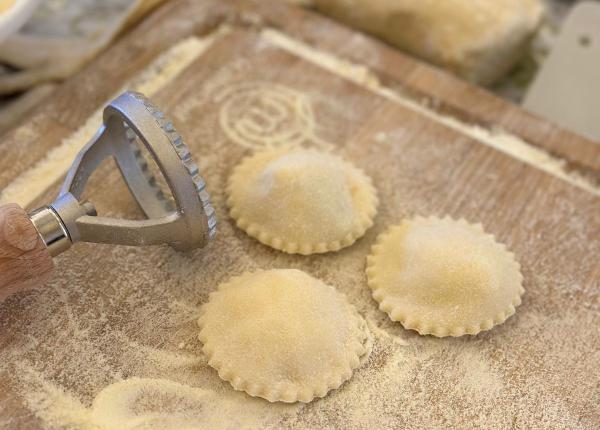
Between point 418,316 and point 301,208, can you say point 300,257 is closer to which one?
point 301,208

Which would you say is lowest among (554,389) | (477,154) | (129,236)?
(554,389)

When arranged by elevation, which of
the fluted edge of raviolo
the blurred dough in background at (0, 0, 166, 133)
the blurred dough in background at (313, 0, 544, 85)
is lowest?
the fluted edge of raviolo

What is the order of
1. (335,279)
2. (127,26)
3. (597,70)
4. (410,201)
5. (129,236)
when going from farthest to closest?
1. (597,70)
2. (127,26)
3. (410,201)
4. (335,279)
5. (129,236)


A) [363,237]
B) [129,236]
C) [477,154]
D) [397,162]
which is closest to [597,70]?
[477,154]

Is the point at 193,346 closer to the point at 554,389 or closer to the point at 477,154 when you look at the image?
the point at 554,389

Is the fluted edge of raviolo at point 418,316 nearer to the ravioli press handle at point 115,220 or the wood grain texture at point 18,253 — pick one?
the ravioli press handle at point 115,220

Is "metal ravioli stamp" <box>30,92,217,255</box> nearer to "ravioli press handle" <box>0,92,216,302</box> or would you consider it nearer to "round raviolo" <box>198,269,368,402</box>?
"ravioli press handle" <box>0,92,216,302</box>

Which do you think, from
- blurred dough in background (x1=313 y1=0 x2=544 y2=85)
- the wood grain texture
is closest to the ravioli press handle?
the wood grain texture
